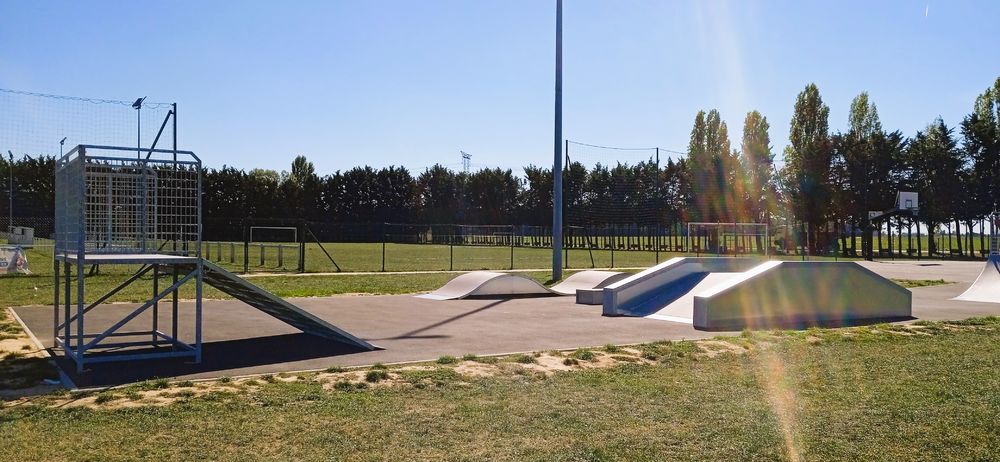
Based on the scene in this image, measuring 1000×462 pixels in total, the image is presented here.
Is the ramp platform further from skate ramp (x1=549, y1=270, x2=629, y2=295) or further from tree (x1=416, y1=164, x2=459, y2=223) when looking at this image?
tree (x1=416, y1=164, x2=459, y2=223)

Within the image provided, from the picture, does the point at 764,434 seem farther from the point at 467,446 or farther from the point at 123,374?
the point at 123,374

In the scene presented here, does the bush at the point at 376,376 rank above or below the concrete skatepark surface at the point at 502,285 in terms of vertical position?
below

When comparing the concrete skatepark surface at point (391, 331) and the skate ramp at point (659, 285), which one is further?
the skate ramp at point (659, 285)

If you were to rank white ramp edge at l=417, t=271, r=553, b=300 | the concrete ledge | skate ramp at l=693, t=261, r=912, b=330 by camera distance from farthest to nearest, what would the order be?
white ramp edge at l=417, t=271, r=553, b=300
the concrete ledge
skate ramp at l=693, t=261, r=912, b=330

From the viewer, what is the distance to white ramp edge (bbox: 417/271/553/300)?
18.6 meters

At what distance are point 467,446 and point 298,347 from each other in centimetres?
541

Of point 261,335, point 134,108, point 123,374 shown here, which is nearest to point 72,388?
point 123,374

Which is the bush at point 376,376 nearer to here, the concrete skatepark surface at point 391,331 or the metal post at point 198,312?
the concrete skatepark surface at point 391,331

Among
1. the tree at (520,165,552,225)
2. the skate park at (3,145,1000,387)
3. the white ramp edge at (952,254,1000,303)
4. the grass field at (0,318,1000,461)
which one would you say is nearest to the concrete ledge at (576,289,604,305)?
the skate park at (3,145,1000,387)

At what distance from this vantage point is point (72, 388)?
743cm

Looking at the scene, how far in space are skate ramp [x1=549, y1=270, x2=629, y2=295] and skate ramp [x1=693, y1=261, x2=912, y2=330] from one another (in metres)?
3.79

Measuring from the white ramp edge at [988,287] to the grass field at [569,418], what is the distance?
1131 cm

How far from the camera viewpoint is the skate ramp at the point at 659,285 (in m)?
15.3

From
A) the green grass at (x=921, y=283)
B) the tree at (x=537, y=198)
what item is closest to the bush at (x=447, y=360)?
the green grass at (x=921, y=283)
